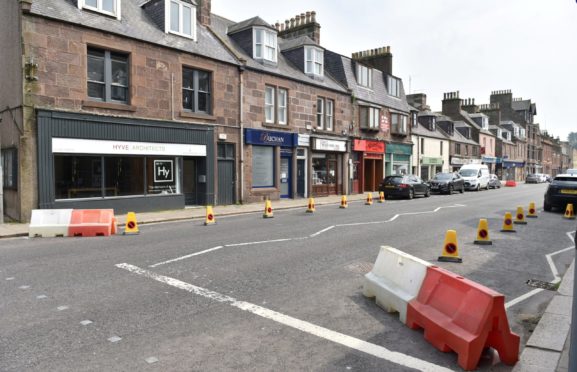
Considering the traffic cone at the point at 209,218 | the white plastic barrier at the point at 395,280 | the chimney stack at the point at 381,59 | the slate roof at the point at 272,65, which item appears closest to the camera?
the white plastic barrier at the point at 395,280

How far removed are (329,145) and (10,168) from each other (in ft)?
58.5

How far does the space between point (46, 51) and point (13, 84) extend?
6.10ft

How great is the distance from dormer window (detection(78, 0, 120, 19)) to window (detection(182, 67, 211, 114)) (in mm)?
3617

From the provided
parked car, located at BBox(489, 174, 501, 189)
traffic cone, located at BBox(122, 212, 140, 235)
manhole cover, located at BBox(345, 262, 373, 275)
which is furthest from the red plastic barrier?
parked car, located at BBox(489, 174, 501, 189)

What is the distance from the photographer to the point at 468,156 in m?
53.1

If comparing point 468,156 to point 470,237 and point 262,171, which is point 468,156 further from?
point 470,237

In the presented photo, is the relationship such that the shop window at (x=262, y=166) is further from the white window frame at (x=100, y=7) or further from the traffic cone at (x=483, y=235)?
the traffic cone at (x=483, y=235)

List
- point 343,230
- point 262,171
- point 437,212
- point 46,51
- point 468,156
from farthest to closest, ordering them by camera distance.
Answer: point 468,156 < point 262,171 < point 437,212 < point 46,51 < point 343,230

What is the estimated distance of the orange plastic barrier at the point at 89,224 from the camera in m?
11.5

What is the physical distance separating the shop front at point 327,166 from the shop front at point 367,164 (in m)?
1.83

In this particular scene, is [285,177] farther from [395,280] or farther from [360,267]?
[395,280]

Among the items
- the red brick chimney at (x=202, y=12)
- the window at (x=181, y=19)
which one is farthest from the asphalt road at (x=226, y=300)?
the red brick chimney at (x=202, y=12)

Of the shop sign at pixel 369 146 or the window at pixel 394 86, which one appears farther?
the window at pixel 394 86

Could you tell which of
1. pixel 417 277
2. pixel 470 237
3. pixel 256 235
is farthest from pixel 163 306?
pixel 470 237
